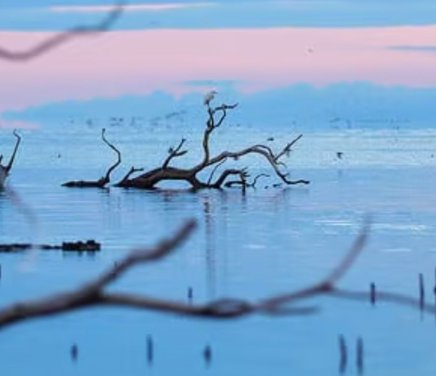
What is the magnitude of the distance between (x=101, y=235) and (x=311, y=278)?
478 inches

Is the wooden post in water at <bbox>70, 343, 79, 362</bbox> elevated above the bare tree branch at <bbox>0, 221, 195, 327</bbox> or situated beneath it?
situated beneath

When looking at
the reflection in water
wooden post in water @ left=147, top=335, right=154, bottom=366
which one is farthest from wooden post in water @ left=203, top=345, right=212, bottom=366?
the reflection in water

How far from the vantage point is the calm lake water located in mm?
23891

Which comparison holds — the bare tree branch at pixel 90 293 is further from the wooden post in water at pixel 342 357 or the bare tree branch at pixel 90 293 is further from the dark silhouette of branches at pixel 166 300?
the wooden post in water at pixel 342 357

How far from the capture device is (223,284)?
31578mm

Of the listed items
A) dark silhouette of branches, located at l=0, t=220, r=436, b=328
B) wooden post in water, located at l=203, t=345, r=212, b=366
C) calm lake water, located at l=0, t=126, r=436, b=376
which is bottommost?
wooden post in water, located at l=203, t=345, r=212, b=366

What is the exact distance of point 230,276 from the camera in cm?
3284

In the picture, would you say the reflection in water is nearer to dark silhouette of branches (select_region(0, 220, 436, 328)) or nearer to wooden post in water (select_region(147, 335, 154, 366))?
wooden post in water (select_region(147, 335, 154, 366))

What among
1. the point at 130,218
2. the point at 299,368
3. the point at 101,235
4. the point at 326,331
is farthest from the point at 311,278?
the point at 130,218

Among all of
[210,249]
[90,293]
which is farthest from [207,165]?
[90,293]

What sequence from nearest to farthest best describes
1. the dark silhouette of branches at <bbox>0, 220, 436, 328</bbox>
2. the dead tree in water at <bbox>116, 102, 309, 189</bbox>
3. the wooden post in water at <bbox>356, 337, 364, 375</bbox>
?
the dark silhouette of branches at <bbox>0, 220, 436, 328</bbox> < the wooden post in water at <bbox>356, 337, 364, 375</bbox> < the dead tree in water at <bbox>116, 102, 309, 189</bbox>

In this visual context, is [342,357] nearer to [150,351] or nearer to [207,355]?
[207,355]

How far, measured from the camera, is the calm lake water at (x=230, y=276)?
78.4ft

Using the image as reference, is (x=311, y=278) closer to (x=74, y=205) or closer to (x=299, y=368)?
(x=299, y=368)
